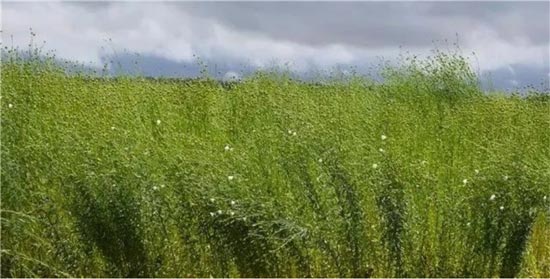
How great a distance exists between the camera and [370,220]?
439 centimetres

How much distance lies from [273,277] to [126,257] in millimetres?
764

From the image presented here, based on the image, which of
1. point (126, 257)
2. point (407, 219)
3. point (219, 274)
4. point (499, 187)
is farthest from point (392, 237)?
point (126, 257)

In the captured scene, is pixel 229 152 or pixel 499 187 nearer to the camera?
pixel 499 187

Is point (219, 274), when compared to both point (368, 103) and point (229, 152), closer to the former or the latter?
point (229, 152)

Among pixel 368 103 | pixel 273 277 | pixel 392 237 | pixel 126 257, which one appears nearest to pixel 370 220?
pixel 392 237

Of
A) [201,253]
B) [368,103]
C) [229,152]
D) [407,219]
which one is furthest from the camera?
[368,103]

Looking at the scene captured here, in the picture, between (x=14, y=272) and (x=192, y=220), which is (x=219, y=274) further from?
(x=14, y=272)

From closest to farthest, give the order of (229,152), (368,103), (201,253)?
1. (201,253)
2. (229,152)
3. (368,103)

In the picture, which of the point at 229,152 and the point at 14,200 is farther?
the point at 229,152

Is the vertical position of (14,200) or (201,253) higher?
(14,200)

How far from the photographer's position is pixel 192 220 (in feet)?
14.2

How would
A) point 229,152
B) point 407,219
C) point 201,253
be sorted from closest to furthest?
point 407,219
point 201,253
point 229,152

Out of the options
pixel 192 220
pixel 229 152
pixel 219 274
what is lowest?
pixel 219 274

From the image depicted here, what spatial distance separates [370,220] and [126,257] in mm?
1265
